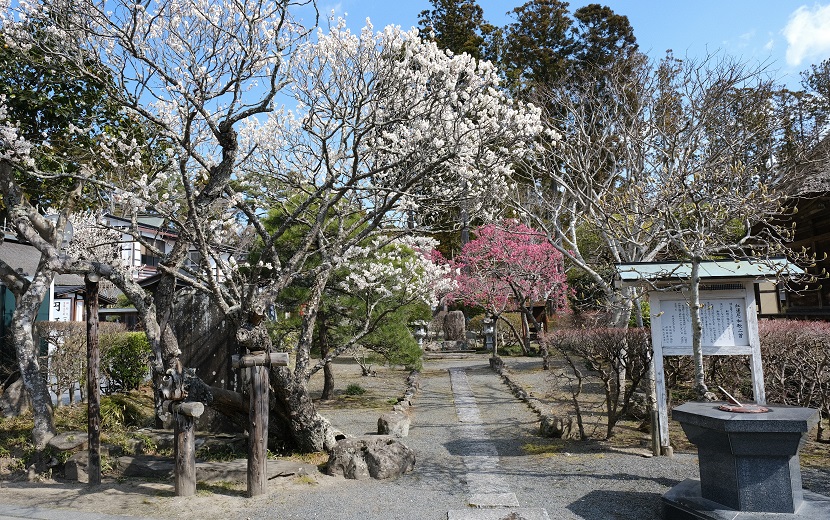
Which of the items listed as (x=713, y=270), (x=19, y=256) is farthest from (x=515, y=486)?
(x=19, y=256)

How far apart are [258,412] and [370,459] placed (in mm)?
1460

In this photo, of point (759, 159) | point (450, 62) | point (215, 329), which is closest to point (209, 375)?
point (215, 329)

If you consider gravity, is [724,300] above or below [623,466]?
above

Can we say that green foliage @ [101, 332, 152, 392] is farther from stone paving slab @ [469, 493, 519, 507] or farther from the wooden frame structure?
the wooden frame structure

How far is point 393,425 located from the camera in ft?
26.7

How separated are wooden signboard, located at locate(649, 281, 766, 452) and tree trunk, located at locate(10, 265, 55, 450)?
25.3ft

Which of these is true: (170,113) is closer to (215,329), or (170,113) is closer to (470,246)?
Result: (215,329)

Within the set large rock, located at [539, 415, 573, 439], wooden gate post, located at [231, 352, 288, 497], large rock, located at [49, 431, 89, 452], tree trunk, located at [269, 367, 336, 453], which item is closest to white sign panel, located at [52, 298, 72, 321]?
large rock, located at [49, 431, 89, 452]

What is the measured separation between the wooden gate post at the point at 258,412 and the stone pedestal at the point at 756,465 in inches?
159

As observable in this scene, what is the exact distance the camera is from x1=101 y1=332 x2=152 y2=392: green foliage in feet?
38.2

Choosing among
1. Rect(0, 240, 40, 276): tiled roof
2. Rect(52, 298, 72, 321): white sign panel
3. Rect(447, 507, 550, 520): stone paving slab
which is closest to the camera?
Rect(447, 507, 550, 520): stone paving slab

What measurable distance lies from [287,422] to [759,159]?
11860 mm

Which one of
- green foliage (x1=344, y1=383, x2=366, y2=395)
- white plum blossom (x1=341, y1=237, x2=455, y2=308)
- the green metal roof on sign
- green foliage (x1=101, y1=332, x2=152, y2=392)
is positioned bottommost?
green foliage (x1=344, y1=383, x2=366, y2=395)

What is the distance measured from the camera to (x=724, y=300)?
21.4 feet
